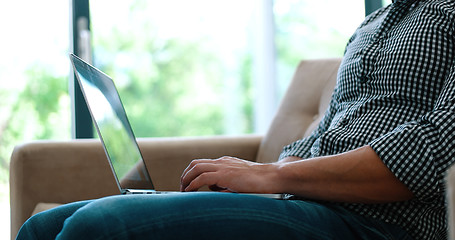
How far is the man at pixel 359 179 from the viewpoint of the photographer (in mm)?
684

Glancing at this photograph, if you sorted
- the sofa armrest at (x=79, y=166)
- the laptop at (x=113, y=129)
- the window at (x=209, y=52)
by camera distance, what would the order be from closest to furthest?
the laptop at (x=113, y=129) < the sofa armrest at (x=79, y=166) < the window at (x=209, y=52)

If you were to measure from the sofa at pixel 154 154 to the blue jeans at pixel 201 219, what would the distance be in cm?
79

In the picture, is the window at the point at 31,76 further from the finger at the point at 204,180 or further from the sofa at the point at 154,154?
the finger at the point at 204,180

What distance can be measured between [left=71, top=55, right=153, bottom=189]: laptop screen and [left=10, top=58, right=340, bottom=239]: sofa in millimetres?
364

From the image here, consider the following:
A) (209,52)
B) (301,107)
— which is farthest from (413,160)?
(209,52)

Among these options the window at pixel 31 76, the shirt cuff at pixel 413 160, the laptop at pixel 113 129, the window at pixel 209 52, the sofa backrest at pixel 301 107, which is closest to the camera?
the shirt cuff at pixel 413 160

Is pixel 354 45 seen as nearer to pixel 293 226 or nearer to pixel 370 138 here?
pixel 370 138

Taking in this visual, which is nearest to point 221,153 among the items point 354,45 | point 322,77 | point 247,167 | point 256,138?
point 256,138

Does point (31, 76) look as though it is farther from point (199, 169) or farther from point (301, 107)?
point (199, 169)

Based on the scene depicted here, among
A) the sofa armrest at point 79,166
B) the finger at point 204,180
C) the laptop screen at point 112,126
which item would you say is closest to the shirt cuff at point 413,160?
the finger at point 204,180

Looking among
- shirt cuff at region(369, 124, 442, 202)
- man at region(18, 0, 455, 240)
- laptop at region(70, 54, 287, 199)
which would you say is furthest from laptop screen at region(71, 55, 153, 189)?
shirt cuff at region(369, 124, 442, 202)

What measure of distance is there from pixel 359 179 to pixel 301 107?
83cm

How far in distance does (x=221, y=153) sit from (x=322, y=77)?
0.39m

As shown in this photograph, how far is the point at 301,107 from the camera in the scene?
1639 millimetres
